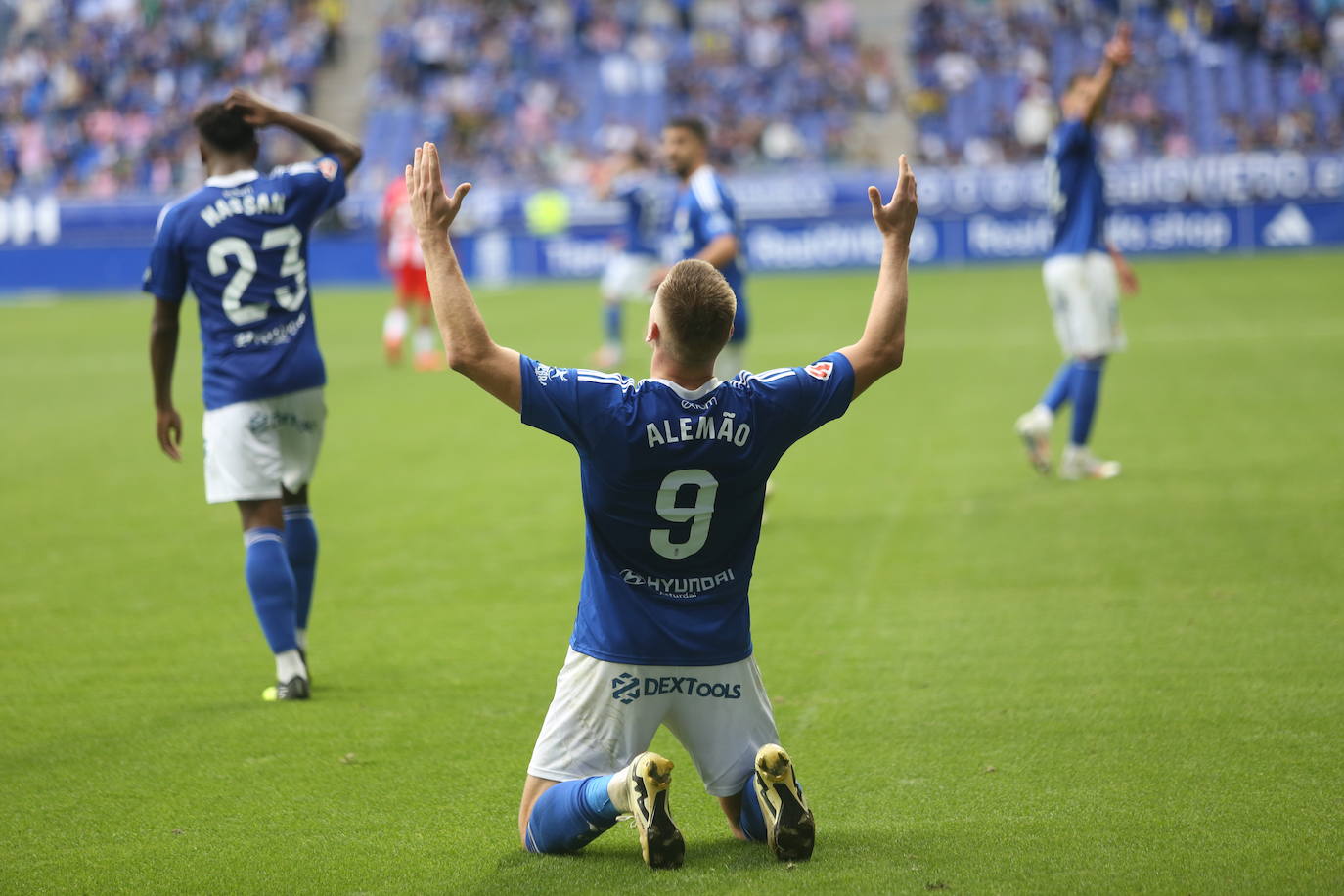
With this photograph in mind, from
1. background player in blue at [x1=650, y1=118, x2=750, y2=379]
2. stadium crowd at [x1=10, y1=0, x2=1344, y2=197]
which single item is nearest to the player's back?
background player in blue at [x1=650, y1=118, x2=750, y2=379]

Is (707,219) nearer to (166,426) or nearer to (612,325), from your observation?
(166,426)

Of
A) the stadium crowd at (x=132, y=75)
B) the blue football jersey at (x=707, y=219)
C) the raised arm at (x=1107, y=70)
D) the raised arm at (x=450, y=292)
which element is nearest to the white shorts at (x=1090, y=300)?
the raised arm at (x=1107, y=70)

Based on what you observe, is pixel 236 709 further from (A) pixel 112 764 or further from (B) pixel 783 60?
(B) pixel 783 60

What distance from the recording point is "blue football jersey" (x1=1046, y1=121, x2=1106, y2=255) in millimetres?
9531

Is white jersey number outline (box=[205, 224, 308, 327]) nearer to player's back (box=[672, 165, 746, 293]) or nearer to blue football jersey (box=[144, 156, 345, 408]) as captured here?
blue football jersey (box=[144, 156, 345, 408])

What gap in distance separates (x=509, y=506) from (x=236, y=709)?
13.4ft

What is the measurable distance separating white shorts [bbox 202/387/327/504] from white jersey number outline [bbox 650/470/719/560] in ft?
7.93

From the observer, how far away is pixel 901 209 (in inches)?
151

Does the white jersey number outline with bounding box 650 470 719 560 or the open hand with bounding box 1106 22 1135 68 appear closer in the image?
the white jersey number outline with bounding box 650 470 719 560

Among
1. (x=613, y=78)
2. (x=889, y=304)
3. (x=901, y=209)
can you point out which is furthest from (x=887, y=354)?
(x=613, y=78)

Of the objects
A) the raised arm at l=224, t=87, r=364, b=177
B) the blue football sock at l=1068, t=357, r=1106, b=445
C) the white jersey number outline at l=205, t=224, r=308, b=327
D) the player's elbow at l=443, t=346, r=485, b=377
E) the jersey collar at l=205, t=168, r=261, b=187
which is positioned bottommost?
the blue football sock at l=1068, t=357, r=1106, b=445

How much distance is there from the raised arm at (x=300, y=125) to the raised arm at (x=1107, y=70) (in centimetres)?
452

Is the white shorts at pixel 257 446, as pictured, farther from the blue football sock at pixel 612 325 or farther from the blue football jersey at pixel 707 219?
the blue football sock at pixel 612 325

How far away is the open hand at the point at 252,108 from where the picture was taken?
564 cm
